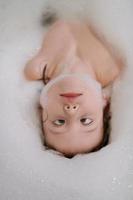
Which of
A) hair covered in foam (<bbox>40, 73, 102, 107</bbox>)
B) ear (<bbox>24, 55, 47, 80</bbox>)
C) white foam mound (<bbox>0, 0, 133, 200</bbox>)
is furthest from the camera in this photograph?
ear (<bbox>24, 55, 47, 80</bbox>)

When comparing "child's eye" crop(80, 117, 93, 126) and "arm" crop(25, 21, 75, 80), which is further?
"arm" crop(25, 21, 75, 80)

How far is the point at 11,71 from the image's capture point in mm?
1492

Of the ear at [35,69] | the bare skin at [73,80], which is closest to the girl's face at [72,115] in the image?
the bare skin at [73,80]

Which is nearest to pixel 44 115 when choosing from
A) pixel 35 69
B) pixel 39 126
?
pixel 39 126

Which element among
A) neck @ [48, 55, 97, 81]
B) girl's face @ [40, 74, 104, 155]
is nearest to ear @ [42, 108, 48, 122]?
girl's face @ [40, 74, 104, 155]

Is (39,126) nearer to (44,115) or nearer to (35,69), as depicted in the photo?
(44,115)

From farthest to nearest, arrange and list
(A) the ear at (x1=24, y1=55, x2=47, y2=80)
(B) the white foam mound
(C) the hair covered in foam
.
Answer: (A) the ear at (x1=24, y1=55, x2=47, y2=80) → (C) the hair covered in foam → (B) the white foam mound

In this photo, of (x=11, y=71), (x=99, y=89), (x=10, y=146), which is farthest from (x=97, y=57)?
(x=10, y=146)

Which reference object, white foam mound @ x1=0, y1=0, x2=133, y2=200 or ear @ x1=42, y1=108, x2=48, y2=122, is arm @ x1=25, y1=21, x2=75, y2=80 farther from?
ear @ x1=42, y1=108, x2=48, y2=122

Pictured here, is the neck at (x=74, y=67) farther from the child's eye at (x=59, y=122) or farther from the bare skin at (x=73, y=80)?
the child's eye at (x=59, y=122)

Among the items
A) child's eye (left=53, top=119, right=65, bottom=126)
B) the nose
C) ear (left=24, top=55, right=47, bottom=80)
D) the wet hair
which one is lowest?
the wet hair

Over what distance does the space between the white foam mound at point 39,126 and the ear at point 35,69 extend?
20mm

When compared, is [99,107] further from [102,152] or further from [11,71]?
[11,71]

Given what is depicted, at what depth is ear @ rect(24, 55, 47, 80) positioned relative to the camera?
1448 millimetres
